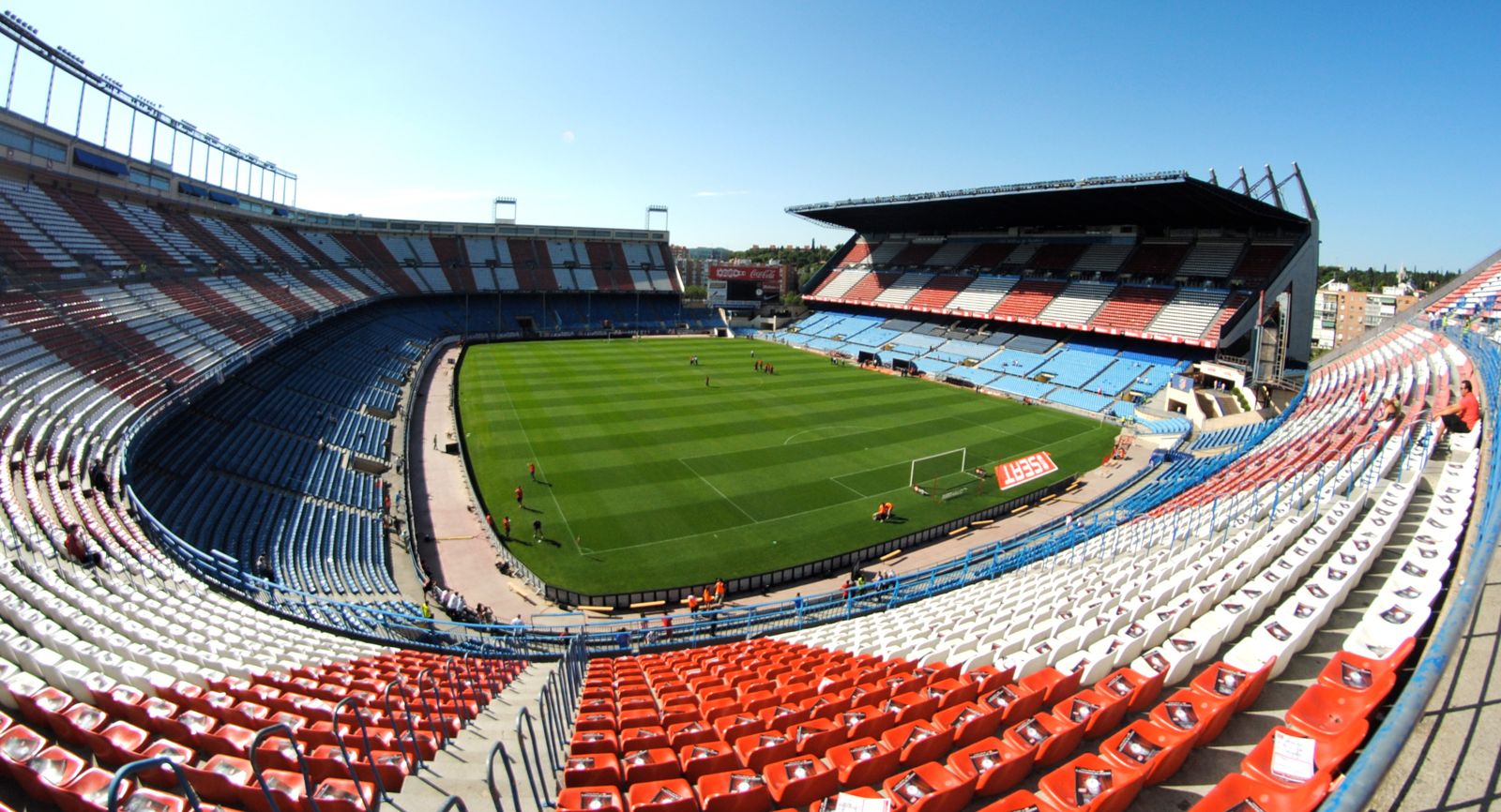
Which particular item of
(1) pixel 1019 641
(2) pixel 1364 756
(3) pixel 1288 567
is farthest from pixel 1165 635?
(2) pixel 1364 756

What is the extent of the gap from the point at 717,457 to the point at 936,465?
947 centimetres

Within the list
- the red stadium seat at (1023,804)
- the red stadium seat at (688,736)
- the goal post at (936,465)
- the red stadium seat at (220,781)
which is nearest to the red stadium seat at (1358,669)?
the red stadium seat at (1023,804)

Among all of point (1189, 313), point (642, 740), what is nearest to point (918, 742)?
point (642, 740)

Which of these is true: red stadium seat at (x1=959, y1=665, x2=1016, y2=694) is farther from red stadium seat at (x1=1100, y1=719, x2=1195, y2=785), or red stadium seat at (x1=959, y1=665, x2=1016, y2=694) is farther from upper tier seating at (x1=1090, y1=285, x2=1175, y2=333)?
upper tier seating at (x1=1090, y1=285, x2=1175, y2=333)

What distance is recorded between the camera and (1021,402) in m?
44.3

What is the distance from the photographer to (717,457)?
99.1 ft

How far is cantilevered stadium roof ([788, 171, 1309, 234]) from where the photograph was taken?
42.9 metres

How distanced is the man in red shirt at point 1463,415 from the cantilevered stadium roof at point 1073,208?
27.6 m

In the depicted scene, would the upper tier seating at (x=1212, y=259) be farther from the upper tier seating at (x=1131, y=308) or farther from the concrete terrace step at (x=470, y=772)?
the concrete terrace step at (x=470, y=772)

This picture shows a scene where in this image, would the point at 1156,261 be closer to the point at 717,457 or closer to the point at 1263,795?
the point at 717,457

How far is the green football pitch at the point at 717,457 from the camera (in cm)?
2158

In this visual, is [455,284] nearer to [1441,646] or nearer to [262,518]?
[262,518]

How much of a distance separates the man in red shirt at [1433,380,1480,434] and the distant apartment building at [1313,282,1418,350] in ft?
310

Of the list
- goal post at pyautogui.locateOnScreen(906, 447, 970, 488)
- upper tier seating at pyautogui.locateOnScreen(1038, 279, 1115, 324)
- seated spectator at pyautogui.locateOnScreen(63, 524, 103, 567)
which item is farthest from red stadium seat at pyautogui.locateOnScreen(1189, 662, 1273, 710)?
upper tier seating at pyautogui.locateOnScreen(1038, 279, 1115, 324)
